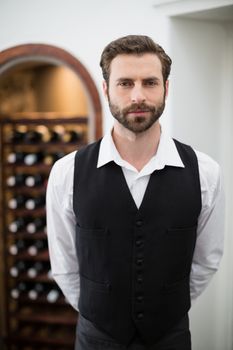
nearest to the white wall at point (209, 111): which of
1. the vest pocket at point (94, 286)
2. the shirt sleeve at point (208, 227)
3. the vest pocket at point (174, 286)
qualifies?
the shirt sleeve at point (208, 227)

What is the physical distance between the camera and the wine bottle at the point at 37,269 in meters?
2.96

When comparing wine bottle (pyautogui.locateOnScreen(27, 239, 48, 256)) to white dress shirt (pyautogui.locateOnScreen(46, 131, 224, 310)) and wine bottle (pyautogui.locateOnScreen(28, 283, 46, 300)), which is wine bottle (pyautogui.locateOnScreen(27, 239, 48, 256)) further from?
white dress shirt (pyautogui.locateOnScreen(46, 131, 224, 310))

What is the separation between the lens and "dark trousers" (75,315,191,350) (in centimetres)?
142

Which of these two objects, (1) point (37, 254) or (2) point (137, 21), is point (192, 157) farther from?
(1) point (37, 254)

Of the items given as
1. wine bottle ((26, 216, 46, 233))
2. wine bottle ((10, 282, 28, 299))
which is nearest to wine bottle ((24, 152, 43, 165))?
wine bottle ((26, 216, 46, 233))

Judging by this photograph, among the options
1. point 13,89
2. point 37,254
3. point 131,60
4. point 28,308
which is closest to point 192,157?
point 131,60

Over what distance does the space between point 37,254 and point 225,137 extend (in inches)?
67.7

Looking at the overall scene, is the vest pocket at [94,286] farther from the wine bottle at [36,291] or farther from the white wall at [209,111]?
the wine bottle at [36,291]

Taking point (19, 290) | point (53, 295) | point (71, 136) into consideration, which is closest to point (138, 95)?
point (71, 136)

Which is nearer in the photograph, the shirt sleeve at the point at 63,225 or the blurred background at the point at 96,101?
the shirt sleeve at the point at 63,225

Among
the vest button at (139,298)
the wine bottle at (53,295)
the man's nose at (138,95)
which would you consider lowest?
the wine bottle at (53,295)

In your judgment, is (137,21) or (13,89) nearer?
(137,21)

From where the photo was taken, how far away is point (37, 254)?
295cm

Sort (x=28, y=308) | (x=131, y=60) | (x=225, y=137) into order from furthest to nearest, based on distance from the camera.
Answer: (x=28, y=308) < (x=225, y=137) < (x=131, y=60)
